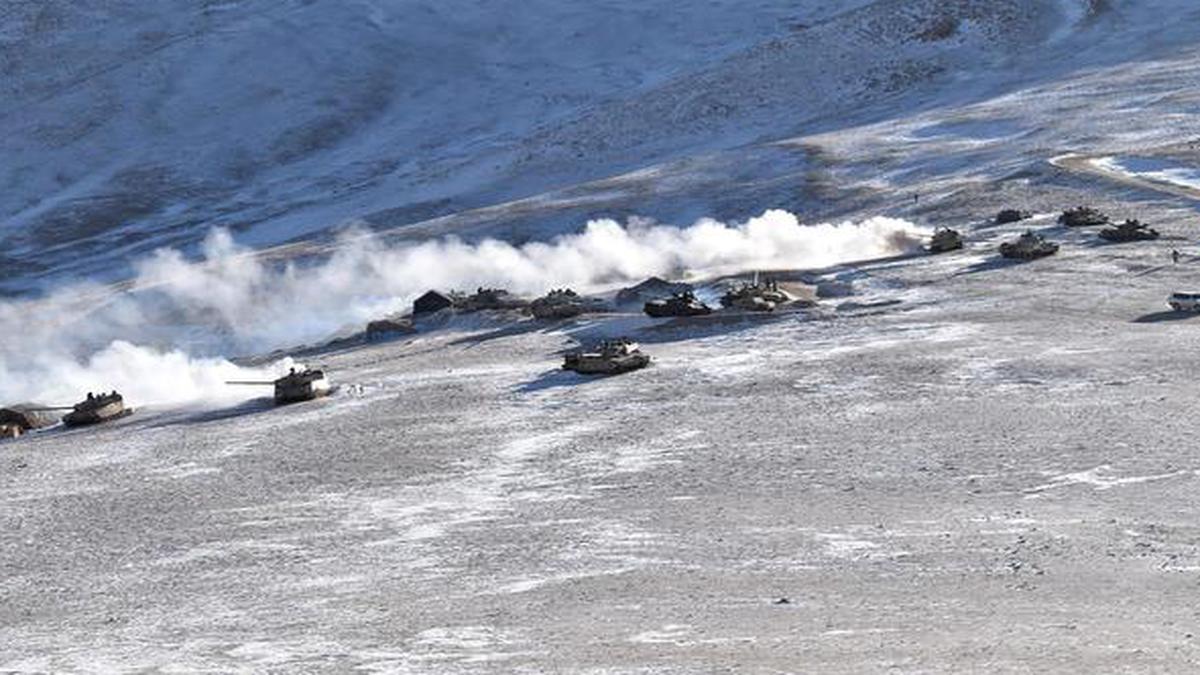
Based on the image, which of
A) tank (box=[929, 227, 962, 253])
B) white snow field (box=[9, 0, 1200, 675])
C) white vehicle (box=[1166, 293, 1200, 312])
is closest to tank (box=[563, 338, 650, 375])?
white snow field (box=[9, 0, 1200, 675])

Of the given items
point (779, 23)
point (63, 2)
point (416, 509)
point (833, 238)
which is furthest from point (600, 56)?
point (416, 509)

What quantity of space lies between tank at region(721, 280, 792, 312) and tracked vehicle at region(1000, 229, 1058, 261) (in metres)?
6.87

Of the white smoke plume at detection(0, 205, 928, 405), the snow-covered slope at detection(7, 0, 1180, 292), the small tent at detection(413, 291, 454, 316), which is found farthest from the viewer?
the snow-covered slope at detection(7, 0, 1180, 292)

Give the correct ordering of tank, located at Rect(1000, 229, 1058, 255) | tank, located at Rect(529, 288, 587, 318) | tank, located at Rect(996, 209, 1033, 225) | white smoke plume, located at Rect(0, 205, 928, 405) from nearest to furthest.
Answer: tank, located at Rect(529, 288, 587, 318) → tank, located at Rect(1000, 229, 1058, 255) → white smoke plume, located at Rect(0, 205, 928, 405) → tank, located at Rect(996, 209, 1033, 225)

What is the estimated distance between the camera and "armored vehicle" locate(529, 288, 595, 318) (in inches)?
1780

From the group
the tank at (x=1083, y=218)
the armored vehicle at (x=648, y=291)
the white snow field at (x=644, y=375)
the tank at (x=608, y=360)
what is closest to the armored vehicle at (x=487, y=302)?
the white snow field at (x=644, y=375)

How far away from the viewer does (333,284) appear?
63.9 meters

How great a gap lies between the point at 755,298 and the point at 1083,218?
13.7 meters

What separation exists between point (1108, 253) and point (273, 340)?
22832mm

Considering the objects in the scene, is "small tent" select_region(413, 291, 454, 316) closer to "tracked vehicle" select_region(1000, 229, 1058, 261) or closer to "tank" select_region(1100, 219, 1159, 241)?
"tracked vehicle" select_region(1000, 229, 1058, 261)

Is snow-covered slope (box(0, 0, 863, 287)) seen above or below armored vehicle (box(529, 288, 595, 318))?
above

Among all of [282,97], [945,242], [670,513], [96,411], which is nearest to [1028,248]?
[945,242]

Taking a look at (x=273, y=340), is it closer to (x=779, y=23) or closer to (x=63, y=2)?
(x=779, y=23)

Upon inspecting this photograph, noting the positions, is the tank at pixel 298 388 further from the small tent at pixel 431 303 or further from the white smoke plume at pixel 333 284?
the small tent at pixel 431 303
